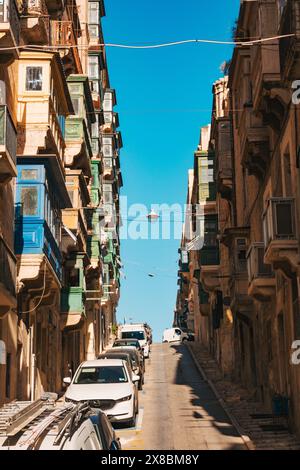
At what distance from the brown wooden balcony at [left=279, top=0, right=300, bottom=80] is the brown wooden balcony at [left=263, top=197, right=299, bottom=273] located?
9.85ft

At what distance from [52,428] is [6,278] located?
10652 mm

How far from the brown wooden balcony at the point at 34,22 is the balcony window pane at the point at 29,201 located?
5.95 metres

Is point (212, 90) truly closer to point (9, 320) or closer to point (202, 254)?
point (202, 254)

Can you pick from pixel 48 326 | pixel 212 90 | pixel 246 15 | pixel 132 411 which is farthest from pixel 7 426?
pixel 212 90

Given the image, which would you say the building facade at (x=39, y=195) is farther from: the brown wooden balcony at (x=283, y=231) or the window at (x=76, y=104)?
the brown wooden balcony at (x=283, y=231)

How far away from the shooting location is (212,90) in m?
42.8

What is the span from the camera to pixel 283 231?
17.1 meters

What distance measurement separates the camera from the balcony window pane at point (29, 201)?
21469 mm

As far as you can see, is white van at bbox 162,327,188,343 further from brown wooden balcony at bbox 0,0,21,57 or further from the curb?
brown wooden balcony at bbox 0,0,21,57

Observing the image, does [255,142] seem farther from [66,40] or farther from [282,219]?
[66,40]

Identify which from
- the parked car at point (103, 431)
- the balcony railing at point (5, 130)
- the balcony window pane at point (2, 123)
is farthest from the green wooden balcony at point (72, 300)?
the parked car at point (103, 431)

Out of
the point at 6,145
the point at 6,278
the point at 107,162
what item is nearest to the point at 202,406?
the point at 6,278

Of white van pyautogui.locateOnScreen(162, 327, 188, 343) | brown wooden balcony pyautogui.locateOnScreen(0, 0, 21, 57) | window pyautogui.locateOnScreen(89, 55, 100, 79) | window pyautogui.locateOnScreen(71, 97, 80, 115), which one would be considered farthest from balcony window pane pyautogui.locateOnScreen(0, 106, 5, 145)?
white van pyautogui.locateOnScreen(162, 327, 188, 343)
